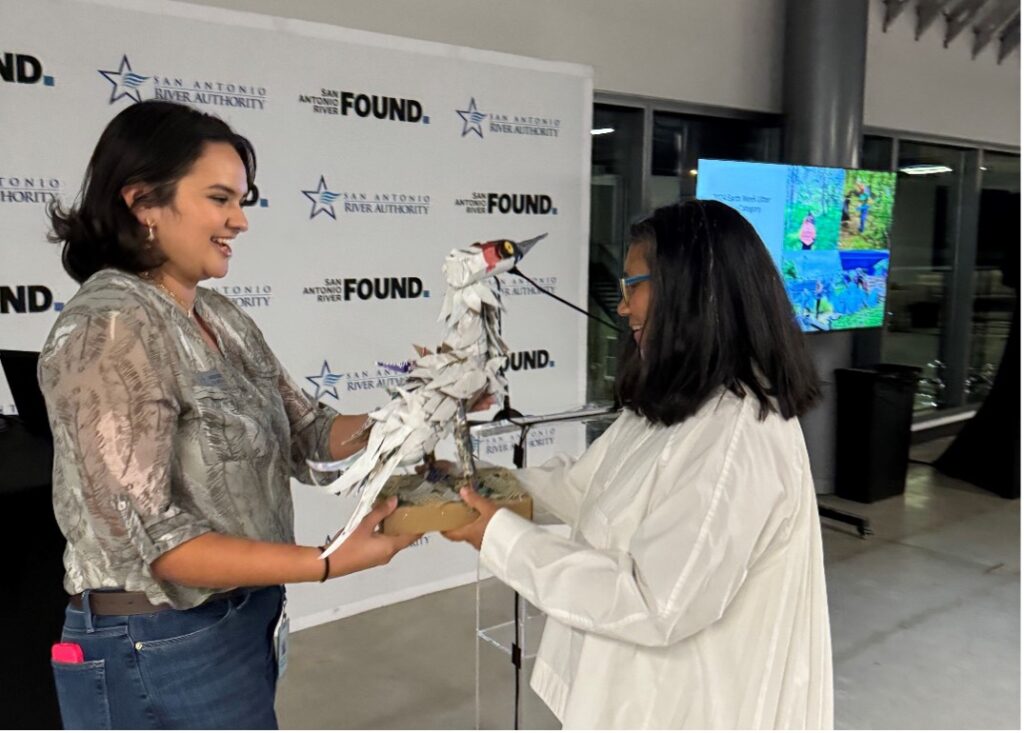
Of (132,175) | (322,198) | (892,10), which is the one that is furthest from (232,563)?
(892,10)

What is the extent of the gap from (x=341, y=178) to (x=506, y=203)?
2.50 feet

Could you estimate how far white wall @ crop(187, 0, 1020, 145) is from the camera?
3.41 metres

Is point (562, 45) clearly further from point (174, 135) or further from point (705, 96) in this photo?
point (174, 135)

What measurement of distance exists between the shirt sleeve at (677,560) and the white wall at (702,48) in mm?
2427

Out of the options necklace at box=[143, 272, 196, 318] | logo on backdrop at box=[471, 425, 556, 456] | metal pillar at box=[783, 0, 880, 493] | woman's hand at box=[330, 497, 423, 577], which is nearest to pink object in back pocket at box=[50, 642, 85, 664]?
woman's hand at box=[330, 497, 423, 577]

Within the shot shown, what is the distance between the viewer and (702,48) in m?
4.43

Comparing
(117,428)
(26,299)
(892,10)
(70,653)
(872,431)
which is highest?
(892,10)

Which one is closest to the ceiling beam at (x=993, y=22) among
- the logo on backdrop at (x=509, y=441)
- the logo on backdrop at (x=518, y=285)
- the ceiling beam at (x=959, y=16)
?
the ceiling beam at (x=959, y=16)

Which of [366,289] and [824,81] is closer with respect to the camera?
[366,289]

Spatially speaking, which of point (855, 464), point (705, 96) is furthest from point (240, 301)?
point (855, 464)

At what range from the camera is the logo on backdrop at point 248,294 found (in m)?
2.92

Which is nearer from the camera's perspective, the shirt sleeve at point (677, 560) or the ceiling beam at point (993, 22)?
the shirt sleeve at point (677, 560)

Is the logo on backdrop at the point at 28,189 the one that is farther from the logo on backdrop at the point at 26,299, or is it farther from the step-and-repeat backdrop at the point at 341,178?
the logo on backdrop at the point at 26,299

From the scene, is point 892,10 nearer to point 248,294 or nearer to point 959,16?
point 959,16
